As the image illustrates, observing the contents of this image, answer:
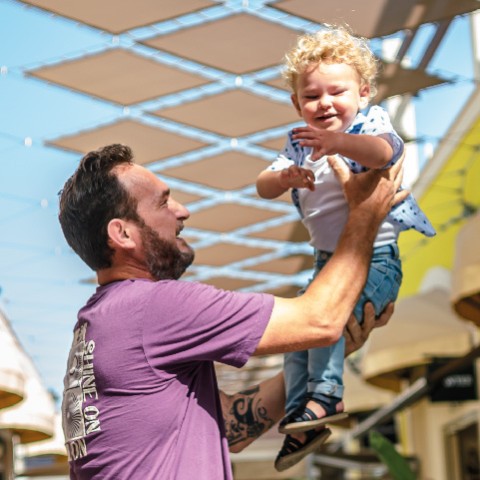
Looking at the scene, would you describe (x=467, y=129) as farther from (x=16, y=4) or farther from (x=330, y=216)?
(x=330, y=216)

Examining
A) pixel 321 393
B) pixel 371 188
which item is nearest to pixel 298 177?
pixel 371 188

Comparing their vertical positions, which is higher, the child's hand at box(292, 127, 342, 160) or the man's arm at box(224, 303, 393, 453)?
the child's hand at box(292, 127, 342, 160)

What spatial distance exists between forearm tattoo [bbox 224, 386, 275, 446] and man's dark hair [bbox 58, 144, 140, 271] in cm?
78

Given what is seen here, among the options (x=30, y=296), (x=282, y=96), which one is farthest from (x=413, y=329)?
(x=30, y=296)

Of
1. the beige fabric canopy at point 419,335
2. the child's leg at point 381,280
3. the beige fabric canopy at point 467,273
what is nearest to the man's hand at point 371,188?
the child's leg at point 381,280

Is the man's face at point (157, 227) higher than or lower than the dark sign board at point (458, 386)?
lower

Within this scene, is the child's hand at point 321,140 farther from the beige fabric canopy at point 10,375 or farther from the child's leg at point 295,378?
the beige fabric canopy at point 10,375

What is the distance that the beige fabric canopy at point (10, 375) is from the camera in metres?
9.62

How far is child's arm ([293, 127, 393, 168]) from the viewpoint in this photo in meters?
2.76

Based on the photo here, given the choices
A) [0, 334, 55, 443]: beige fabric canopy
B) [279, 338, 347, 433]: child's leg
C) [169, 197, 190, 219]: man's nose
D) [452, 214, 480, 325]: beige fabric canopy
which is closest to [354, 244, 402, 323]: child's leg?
[279, 338, 347, 433]: child's leg

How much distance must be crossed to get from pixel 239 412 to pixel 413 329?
9116 mm

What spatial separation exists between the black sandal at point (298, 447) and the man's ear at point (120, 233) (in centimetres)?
72

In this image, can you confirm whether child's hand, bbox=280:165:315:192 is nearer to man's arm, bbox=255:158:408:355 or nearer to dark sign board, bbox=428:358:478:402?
man's arm, bbox=255:158:408:355

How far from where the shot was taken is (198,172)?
497 inches
